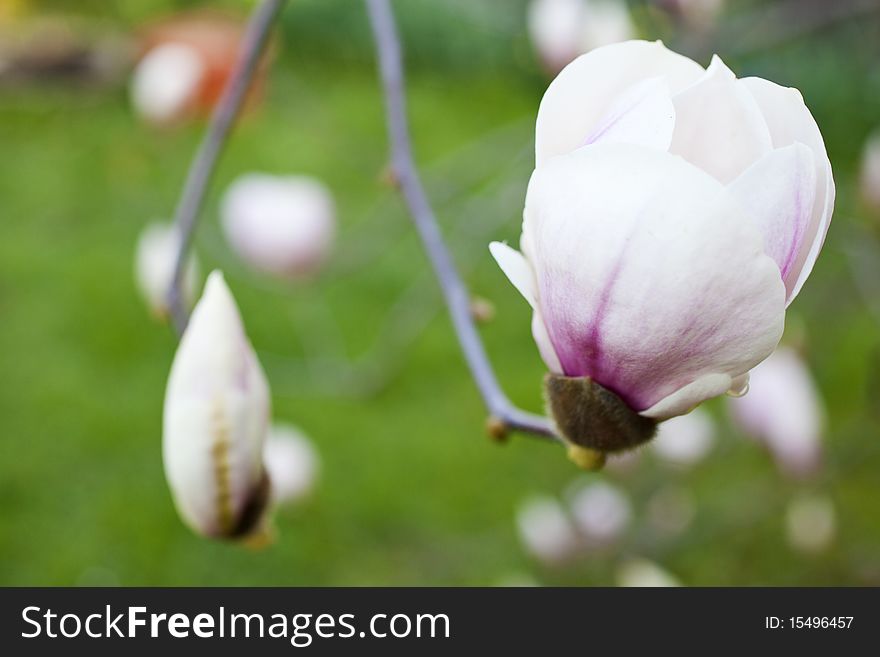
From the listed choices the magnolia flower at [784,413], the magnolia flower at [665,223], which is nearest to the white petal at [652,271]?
Result: the magnolia flower at [665,223]

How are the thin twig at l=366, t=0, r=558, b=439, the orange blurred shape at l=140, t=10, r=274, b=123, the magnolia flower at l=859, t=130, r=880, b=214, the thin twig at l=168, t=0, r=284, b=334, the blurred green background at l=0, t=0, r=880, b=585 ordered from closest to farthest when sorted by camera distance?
the thin twig at l=366, t=0, r=558, b=439
the thin twig at l=168, t=0, r=284, b=334
the magnolia flower at l=859, t=130, r=880, b=214
the blurred green background at l=0, t=0, r=880, b=585
the orange blurred shape at l=140, t=10, r=274, b=123

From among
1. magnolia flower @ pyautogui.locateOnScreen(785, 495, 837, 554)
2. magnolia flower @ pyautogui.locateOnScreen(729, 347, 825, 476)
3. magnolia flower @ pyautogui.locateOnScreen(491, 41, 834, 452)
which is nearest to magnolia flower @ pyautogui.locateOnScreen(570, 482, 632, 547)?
magnolia flower @ pyautogui.locateOnScreen(785, 495, 837, 554)

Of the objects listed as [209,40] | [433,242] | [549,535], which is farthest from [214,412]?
[209,40]

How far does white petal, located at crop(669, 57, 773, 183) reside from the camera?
0.30 metres

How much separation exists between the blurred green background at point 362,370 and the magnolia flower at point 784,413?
2.0 inches

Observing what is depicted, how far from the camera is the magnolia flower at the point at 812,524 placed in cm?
121

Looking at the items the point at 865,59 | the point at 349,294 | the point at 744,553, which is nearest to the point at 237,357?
the point at 744,553

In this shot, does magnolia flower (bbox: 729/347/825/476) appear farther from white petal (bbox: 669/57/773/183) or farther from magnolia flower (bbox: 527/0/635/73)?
white petal (bbox: 669/57/773/183)

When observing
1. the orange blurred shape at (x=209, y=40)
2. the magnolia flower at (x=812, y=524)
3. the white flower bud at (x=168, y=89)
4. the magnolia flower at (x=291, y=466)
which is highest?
the orange blurred shape at (x=209, y=40)

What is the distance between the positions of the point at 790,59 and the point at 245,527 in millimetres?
3336

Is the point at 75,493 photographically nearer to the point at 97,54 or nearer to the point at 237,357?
the point at 237,357

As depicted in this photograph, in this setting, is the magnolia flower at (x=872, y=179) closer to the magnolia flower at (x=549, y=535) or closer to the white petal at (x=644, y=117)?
the magnolia flower at (x=549, y=535)

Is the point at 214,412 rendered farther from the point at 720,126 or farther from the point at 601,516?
the point at 601,516

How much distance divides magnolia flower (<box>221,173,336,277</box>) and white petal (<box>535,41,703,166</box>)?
1.01m
